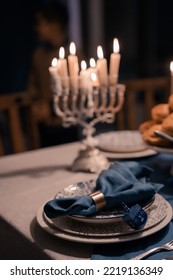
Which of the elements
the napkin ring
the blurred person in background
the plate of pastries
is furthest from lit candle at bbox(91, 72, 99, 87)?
the blurred person in background

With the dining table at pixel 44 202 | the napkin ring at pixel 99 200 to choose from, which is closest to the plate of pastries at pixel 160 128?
the dining table at pixel 44 202

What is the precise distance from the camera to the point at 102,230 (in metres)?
0.77

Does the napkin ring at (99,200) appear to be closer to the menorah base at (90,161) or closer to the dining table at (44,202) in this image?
the dining table at (44,202)

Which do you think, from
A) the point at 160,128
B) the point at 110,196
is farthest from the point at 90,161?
the point at 110,196

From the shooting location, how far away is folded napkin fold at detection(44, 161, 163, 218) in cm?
79

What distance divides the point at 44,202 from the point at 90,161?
0.96 ft

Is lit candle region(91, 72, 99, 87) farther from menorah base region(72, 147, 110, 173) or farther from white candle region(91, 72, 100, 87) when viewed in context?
menorah base region(72, 147, 110, 173)

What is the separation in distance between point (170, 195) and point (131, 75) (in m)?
4.39

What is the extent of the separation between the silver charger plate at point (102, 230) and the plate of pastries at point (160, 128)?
0.28m

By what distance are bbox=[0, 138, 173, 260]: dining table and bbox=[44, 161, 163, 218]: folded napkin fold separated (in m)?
0.06

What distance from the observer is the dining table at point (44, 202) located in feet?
2.49

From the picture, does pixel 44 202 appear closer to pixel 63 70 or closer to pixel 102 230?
pixel 102 230

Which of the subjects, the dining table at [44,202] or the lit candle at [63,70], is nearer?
the dining table at [44,202]

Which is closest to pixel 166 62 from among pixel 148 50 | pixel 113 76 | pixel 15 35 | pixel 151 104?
pixel 148 50
